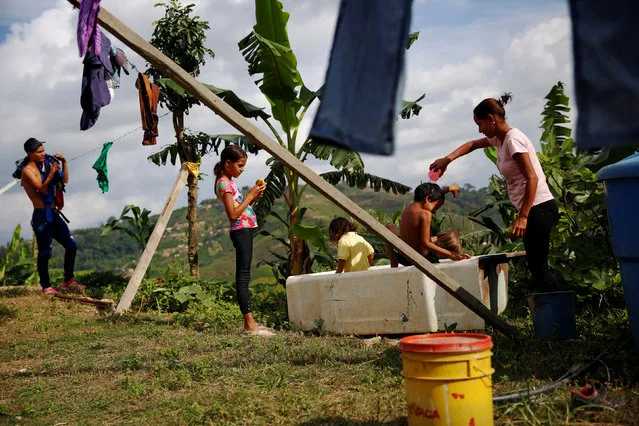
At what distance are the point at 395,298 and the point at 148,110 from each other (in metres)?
3.67

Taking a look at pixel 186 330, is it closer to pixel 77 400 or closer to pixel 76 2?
pixel 77 400

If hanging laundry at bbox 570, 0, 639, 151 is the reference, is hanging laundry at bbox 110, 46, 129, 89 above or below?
above

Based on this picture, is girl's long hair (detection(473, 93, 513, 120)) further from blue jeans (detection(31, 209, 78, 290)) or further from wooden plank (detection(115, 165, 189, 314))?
blue jeans (detection(31, 209, 78, 290))

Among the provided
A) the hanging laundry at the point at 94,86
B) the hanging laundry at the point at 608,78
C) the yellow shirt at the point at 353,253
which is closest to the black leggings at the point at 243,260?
the yellow shirt at the point at 353,253

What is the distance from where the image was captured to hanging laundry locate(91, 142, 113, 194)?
8.96 meters

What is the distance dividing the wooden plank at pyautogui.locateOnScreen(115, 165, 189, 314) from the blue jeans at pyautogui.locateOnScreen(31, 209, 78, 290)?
1.14 metres

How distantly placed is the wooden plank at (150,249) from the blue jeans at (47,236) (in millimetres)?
1144

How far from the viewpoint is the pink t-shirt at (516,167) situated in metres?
4.59

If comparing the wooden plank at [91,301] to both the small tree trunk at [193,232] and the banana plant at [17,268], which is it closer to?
the small tree trunk at [193,232]

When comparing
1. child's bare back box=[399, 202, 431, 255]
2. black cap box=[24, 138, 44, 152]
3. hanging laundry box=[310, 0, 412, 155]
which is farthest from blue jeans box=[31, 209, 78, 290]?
hanging laundry box=[310, 0, 412, 155]

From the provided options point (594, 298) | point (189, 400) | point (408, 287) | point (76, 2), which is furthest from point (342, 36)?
point (594, 298)

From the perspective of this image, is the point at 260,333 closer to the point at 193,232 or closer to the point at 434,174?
the point at 434,174

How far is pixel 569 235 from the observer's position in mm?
6344

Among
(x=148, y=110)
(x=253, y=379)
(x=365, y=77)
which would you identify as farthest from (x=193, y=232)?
(x=365, y=77)
